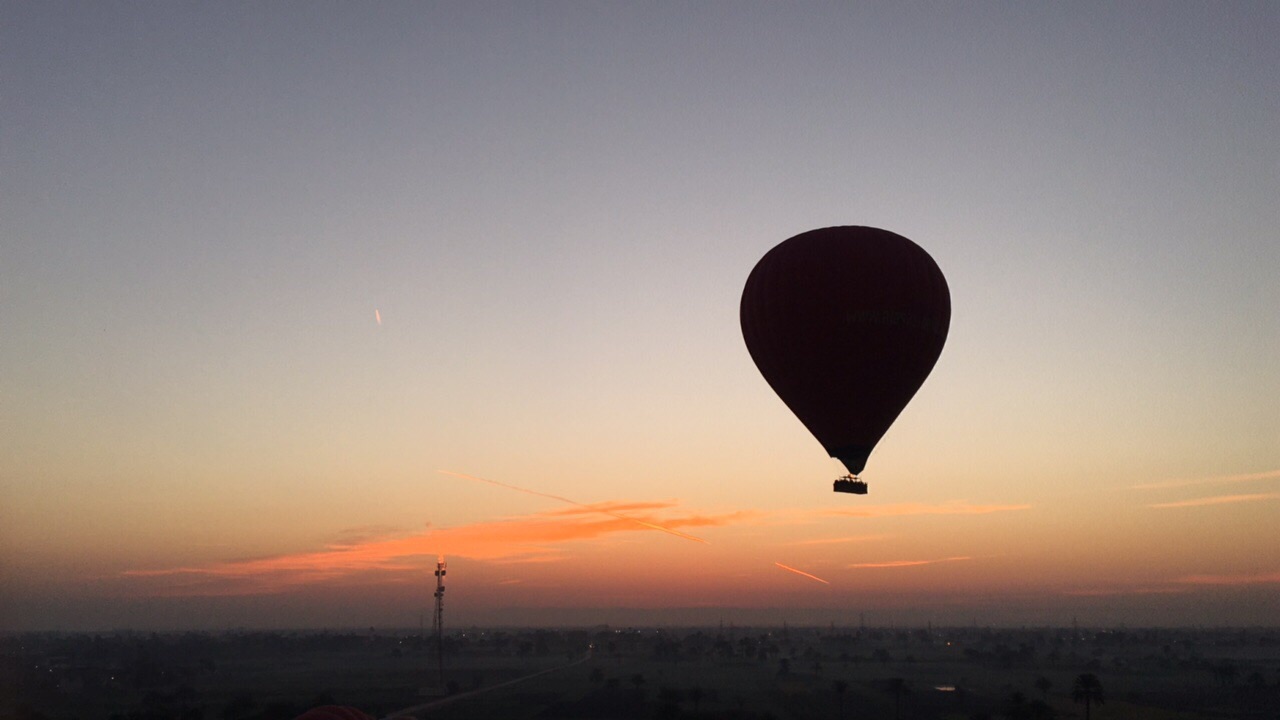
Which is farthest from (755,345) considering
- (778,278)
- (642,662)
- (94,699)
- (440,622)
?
(642,662)

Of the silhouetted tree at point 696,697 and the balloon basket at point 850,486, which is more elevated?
the balloon basket at point 850,486

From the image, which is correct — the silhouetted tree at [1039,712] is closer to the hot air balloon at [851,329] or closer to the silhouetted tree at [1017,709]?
the silhouetted tree at [1017,709]

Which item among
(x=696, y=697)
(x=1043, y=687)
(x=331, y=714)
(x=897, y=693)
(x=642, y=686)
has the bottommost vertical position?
(x=1043, y=687)

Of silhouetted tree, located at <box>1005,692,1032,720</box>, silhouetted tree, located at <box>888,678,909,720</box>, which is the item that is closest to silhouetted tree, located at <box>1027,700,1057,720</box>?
silhouetted tree, located at <box>1005,692,1032,720</box>

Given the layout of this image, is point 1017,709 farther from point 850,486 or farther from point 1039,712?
point 850,486

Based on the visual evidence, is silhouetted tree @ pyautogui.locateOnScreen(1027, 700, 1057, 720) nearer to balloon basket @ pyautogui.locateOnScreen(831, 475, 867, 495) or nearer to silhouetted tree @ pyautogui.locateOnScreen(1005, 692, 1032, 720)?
silhouetted tree @ pyautogui.locateOnScreen(1005, 692, 1032, 720)

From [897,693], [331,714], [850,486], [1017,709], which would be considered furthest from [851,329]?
[897,693]

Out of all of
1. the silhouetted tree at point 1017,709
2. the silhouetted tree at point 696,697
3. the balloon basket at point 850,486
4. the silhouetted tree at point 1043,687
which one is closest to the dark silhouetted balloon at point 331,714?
→ the balloon basket at point 850,486
